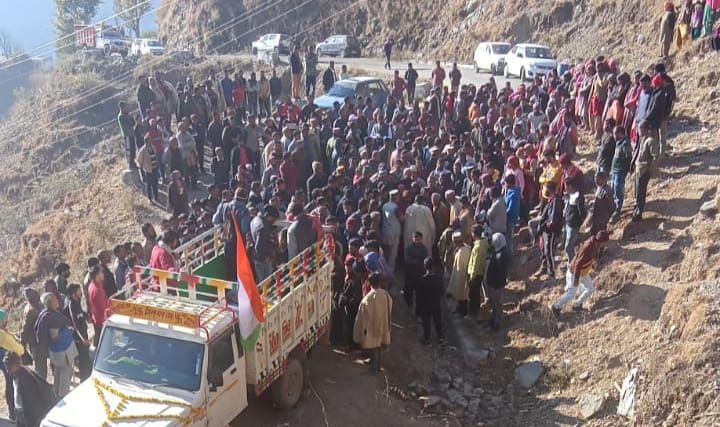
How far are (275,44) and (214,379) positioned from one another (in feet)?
Result: 121

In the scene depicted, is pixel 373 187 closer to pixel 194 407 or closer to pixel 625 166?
pixel 625 166

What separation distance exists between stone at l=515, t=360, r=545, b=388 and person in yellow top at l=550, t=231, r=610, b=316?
1.02 m

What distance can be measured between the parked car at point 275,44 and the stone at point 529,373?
3382 centimetres

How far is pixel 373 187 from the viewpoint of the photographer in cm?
1295

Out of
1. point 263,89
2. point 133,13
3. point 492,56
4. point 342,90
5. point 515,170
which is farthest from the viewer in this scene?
point 133,13

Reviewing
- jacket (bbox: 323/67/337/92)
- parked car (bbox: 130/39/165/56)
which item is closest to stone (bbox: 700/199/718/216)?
jacket (bbox: 323/67/337/92)

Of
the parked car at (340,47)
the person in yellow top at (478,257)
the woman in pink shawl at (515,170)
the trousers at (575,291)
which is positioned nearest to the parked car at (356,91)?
the woman in pink shawl at (515,170)

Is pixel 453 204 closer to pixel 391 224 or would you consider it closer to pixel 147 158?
pixel 391 224

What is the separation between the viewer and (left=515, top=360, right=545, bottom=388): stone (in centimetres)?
1049

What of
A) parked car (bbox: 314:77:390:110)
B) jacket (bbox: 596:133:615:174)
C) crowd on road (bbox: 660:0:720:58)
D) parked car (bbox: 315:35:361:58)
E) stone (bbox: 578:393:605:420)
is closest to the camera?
stone (bbox: 578:393:605:420)

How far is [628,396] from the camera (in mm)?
9062

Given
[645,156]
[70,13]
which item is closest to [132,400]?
[645,156]

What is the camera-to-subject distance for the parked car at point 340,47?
41938 mm

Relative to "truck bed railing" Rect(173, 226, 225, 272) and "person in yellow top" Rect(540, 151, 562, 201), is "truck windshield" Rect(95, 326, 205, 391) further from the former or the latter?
"person in yellow top" Rect(540, 151, 562, 201)
